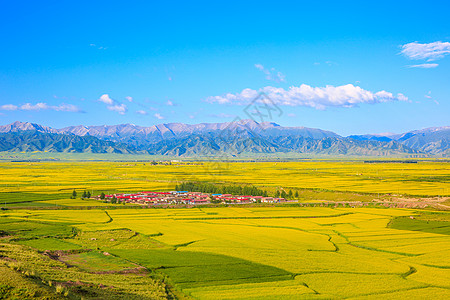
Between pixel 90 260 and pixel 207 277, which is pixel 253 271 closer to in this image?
pixel 207 277

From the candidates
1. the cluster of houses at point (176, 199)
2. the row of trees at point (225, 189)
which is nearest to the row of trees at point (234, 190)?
the row of trees at point (225, 189)

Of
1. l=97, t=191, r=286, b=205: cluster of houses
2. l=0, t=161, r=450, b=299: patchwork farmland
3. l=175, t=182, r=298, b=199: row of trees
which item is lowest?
l=97, t=191, r=286, b=205: cluster of houses

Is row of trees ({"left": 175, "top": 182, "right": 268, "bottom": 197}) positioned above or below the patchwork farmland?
below

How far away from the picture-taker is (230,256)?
99.2ft

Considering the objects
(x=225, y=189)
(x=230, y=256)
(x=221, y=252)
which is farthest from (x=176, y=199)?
(x=230, y=256)

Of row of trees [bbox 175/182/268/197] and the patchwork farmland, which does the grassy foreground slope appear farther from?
row of trees [bbox 175/182/268/197]

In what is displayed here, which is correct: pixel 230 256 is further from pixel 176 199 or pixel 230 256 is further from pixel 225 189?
pixel 225 189

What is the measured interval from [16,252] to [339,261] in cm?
2308

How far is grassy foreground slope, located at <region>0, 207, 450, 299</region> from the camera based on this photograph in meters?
22.2

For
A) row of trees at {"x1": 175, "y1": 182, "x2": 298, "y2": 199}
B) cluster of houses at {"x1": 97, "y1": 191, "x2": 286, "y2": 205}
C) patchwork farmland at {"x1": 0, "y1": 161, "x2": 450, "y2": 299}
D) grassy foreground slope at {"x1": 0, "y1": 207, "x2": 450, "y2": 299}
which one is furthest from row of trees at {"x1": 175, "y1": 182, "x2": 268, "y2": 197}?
grassy foreground slope at {"x1": 0, "y1": 207, "x2": 450, "y2": 299}

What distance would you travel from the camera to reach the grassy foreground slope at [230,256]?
22.2m

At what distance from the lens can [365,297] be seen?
839 inches

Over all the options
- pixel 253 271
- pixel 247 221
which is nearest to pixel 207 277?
pixel 253 271

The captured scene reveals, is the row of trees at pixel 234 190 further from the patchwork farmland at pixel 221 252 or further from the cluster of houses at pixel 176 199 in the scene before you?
the patchwork farmland at pixel 221 252
